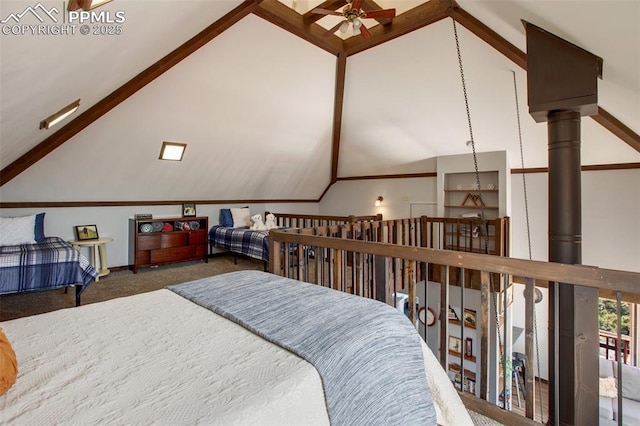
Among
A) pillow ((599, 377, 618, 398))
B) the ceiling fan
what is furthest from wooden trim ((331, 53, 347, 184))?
pillow ((599, 377, 618, 398))

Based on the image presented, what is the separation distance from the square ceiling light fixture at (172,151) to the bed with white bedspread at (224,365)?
386 centimetres

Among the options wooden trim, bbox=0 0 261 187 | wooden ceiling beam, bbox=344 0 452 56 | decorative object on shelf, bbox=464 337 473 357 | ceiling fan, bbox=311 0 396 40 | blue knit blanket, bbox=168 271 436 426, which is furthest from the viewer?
decorative object on shelf, bbox=464 337 473 357

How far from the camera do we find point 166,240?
5.52m

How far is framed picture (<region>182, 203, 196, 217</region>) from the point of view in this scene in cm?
614

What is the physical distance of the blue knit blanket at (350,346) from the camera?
→ 1063mm

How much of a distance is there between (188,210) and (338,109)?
341cm

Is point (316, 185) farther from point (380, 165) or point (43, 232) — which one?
point (43, 232)

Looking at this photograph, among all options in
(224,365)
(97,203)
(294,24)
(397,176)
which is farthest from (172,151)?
(224,365)

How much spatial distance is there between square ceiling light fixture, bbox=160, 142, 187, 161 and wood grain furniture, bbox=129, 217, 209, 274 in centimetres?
111

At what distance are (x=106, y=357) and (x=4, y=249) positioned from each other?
11.5ft

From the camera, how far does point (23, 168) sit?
4.07m

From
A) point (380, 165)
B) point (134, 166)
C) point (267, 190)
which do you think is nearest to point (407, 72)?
point (380, 165)

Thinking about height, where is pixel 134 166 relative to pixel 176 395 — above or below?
above

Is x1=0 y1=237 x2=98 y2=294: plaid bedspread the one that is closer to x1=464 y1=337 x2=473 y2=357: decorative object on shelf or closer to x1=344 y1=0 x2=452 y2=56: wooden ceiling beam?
x1=344 y1=0 x2=452 y2=56: wooden ceiling beam
